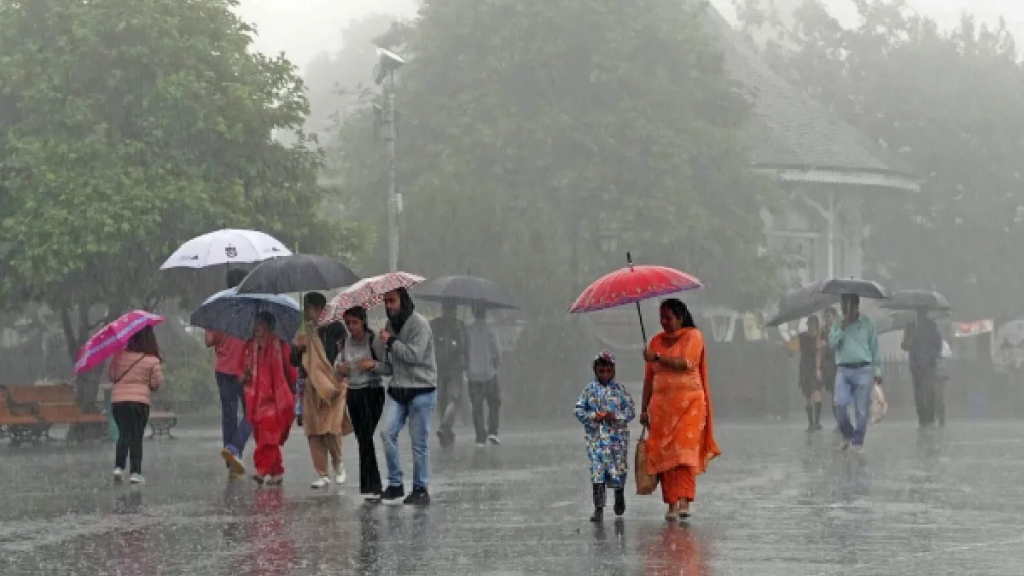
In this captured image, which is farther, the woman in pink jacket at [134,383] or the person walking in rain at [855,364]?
the person walking in rain at [855,364]

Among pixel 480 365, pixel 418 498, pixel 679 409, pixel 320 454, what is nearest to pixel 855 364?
pixel 480 365

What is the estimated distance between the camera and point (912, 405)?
42625 mm

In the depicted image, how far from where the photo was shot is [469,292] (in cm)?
2502

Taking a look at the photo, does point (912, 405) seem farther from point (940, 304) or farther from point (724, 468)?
point (724, 468)

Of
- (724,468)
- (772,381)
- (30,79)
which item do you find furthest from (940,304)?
(30,79)

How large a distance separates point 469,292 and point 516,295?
14.1 m

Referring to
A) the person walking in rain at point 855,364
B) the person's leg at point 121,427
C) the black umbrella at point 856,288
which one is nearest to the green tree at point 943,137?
the black umbrella at point 856,288

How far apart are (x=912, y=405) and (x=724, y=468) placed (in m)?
23.5

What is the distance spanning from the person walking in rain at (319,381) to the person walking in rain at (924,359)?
14.4 meters

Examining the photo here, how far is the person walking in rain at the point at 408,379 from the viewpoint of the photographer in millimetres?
15406

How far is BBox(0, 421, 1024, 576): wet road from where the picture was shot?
11539mm

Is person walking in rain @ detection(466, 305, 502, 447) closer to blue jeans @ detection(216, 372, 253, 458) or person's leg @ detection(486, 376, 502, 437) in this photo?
person's leg @ detection(486, 376, 502, 437)

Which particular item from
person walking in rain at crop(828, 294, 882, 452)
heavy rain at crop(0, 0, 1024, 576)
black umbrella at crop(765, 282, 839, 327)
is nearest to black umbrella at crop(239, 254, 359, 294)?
heavy rain at crop(0, 0, 1024, 576)

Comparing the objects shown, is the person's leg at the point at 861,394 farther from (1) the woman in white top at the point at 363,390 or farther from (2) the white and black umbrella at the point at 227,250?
(1) the woman in white top at the point at 363,390
